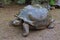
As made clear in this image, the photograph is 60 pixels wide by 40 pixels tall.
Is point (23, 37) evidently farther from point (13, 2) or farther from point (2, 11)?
point (13, 2)

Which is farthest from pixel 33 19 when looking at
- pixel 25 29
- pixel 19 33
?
pixel 19 33

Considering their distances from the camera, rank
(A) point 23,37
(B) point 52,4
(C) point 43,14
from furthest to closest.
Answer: (B) point 52,4, (C) point 43,14, (A) point 23,37

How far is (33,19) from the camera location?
2.81 meters

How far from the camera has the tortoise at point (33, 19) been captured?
2791 mm

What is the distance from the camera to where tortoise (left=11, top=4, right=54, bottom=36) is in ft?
9.16

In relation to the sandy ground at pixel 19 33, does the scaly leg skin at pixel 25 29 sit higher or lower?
higher

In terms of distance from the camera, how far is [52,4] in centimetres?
399

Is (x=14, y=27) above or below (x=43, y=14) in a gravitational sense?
below

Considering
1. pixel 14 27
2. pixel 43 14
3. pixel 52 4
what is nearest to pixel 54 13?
pixel 52 4

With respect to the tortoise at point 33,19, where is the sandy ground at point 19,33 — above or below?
below

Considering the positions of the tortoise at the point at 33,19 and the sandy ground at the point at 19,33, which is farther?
the tortoise at the point at 33,19

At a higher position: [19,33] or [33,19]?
[33,19]

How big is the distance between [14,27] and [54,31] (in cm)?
67

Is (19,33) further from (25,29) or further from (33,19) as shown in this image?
(33,19)
